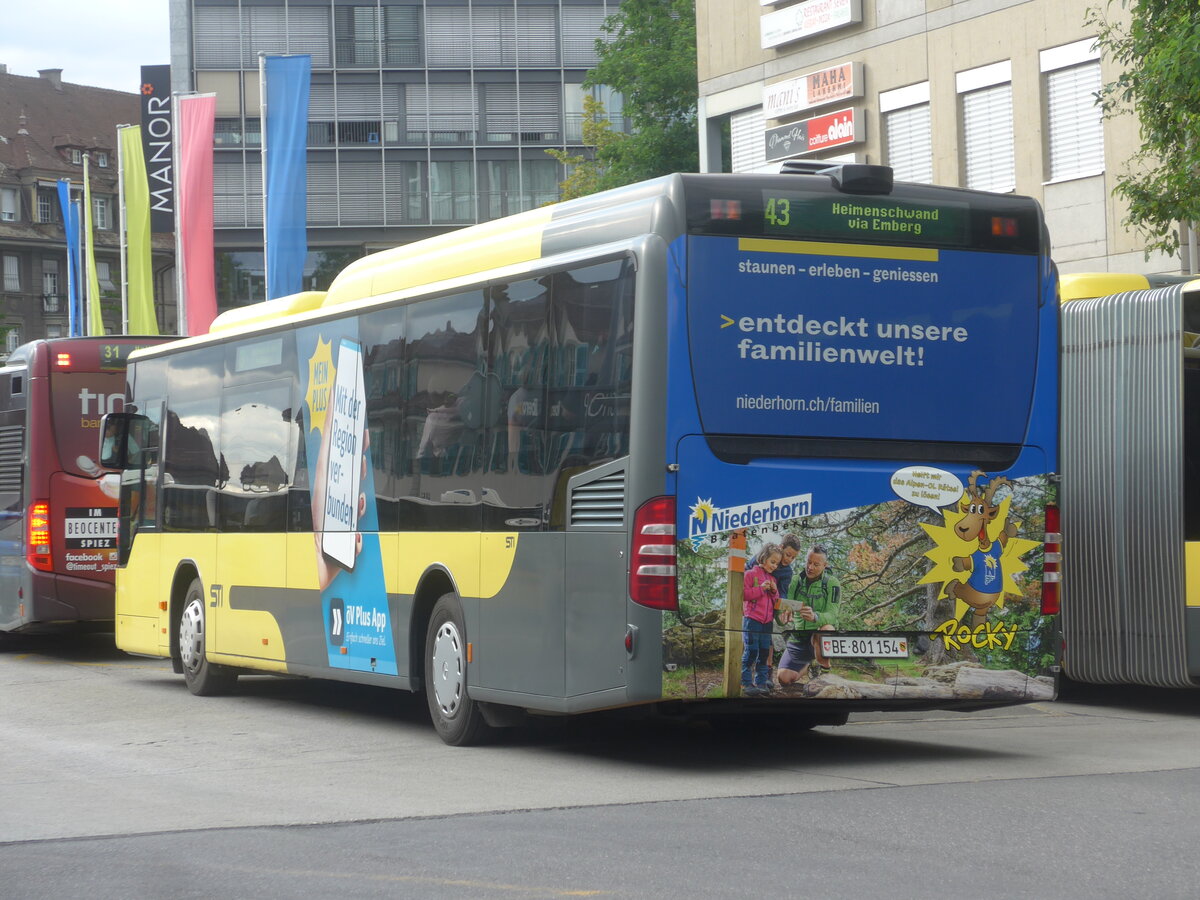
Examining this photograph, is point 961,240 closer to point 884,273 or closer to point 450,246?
point 884,273

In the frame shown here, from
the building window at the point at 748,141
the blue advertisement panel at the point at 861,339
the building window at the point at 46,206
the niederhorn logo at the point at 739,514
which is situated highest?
the building window at the point at 46,206

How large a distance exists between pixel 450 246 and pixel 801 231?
2.73 metres

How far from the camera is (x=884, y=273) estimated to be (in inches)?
400

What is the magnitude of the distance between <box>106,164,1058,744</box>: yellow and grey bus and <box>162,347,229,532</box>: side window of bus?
3.94 metres

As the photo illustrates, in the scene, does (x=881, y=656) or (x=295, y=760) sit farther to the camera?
(x=295, y=760)

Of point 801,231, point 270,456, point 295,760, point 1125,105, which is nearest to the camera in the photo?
point 801,231

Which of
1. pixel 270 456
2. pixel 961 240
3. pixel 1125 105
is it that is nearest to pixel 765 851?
pixel 961 240

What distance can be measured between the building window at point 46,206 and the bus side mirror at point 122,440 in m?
86.2

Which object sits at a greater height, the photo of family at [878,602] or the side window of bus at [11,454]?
the side window of bus at [11,454]

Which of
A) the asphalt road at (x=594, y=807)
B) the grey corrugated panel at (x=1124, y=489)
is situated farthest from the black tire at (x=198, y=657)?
the grey corrugated panel at (x=1124, y=489)

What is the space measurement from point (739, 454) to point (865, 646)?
1204 millimetres

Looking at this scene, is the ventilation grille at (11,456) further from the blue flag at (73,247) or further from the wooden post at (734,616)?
the blue flag at (73,247)

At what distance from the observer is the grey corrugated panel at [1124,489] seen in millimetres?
13484

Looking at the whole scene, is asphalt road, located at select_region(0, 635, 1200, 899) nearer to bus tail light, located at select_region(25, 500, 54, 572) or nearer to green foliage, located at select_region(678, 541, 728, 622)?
green foliage, located at select_region(678, 541, 728, 622)
